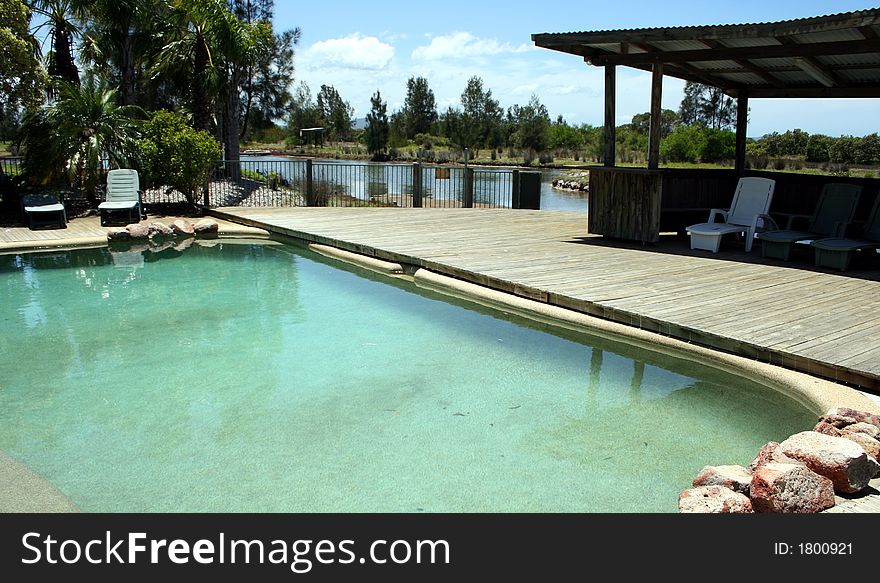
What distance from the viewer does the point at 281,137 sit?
213 feet

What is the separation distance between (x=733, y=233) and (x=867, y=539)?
302 inches

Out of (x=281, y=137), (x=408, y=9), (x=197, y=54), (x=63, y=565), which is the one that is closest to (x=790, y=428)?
(x=63, y=565)

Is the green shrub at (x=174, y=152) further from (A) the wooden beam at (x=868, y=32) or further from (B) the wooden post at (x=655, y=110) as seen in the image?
(A) the wooden beam at (x=868, y=32)

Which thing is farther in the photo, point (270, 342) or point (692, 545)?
point (270, 342)

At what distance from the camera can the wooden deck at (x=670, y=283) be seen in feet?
17.2

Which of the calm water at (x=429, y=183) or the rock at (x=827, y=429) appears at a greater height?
the calm water at (x=429, y=183)

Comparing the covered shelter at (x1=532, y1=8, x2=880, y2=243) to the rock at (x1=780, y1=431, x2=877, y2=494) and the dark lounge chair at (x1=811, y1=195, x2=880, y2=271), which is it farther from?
the rock at (x1=780, y1=431, x2=877, y2=494)

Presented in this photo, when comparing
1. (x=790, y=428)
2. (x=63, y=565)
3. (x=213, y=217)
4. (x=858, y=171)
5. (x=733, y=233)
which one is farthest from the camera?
(x=858, y=171)

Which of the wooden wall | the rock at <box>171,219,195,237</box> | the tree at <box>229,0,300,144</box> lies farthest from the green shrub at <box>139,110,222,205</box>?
the tree at <box>229,0,300,144</box>

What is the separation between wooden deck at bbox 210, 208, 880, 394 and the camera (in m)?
5.25

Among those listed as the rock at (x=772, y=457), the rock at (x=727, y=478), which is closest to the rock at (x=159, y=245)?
the rock at (x=727, y=478)

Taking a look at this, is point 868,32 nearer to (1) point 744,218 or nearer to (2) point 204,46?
(1) point 744,218

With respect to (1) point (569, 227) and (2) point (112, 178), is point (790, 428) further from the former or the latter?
(2) point (112, 178)

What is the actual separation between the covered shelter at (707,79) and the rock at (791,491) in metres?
6.08
